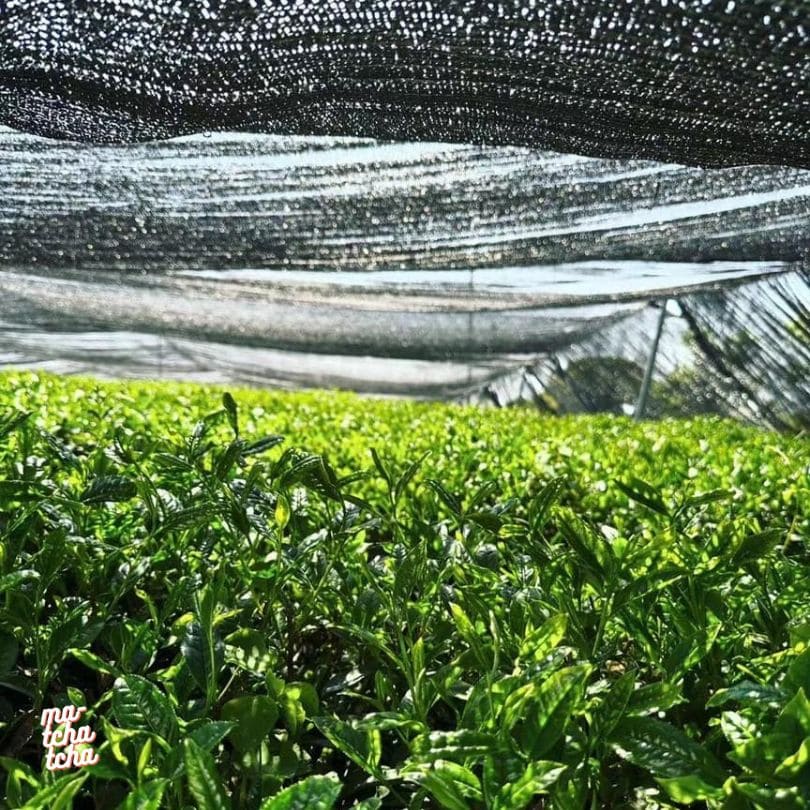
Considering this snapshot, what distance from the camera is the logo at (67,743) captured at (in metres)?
0.68

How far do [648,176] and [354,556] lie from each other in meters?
2.23

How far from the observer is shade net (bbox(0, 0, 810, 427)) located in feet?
5.23

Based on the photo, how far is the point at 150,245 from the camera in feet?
12.2

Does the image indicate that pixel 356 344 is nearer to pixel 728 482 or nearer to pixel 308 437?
pixel 308 437

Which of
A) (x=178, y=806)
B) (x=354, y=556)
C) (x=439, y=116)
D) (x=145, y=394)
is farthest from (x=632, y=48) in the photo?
(x=145, y=394)

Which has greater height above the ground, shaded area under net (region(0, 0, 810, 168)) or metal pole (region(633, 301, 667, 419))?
shaded area under net (region(0, 0, 810, 168))

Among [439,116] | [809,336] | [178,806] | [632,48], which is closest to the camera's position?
[178,806]

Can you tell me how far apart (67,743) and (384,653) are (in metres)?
0.41

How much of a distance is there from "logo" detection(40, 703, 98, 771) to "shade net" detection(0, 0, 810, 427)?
130cm

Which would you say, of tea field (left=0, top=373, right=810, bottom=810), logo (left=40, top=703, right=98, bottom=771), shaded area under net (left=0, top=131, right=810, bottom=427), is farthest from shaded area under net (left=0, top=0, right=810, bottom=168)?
logo (left=40, top=703, right=98, bottom=771)

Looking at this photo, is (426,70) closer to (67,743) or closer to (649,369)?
(67,743)

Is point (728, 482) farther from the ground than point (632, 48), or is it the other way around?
point (632, 48)

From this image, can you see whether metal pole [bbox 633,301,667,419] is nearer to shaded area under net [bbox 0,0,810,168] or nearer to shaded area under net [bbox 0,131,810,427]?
shaded area under net [bbox 0,131,810,427]

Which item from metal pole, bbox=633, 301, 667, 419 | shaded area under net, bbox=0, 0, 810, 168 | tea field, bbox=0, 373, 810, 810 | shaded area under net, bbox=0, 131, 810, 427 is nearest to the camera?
tea field, bbox=0, 373, 810, 810
